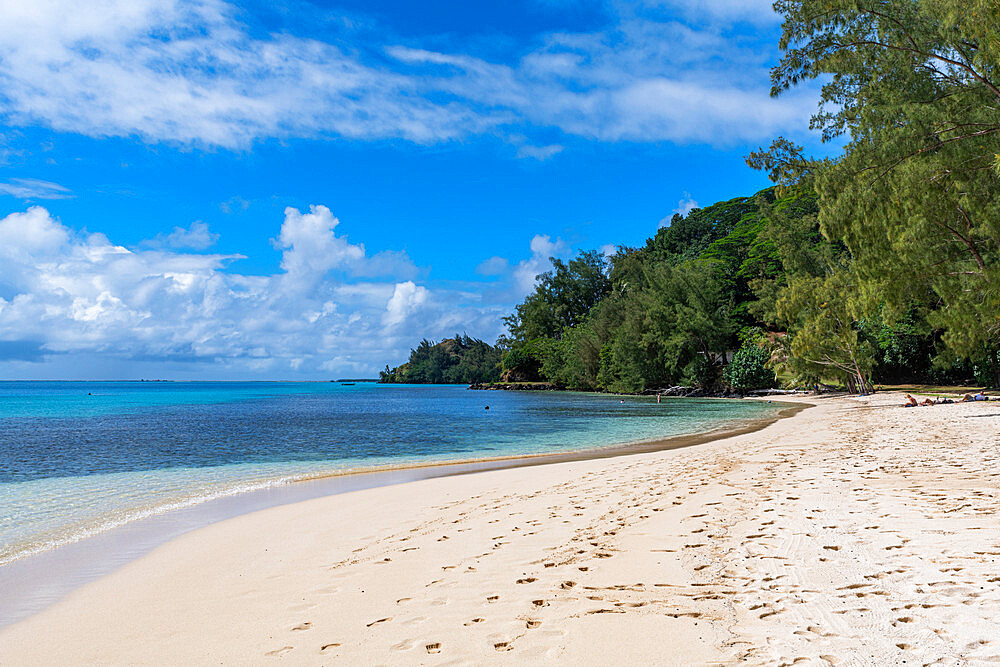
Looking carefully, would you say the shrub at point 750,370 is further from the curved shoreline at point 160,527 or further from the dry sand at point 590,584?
the dry sand at point 590,584

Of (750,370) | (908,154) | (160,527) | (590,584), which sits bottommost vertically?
(160,527)

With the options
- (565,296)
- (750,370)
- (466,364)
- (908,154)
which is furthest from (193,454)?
(466,364)

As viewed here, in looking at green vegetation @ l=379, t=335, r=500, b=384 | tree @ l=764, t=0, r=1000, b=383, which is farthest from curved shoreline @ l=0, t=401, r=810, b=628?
green vegetation @ l=379, t=335, r=500, b=384

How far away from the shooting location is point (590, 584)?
15.2ft

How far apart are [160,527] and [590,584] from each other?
300 inches

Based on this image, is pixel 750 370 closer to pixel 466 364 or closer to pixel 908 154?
pixel 908 154

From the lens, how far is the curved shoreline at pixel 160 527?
6.16m

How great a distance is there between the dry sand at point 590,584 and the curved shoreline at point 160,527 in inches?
15.6

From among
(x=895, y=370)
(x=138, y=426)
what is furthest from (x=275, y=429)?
(x=895, y=370)

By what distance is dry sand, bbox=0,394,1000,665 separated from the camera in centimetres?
350

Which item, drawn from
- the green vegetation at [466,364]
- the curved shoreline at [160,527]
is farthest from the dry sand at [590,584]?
the green vegetation at [466,364]

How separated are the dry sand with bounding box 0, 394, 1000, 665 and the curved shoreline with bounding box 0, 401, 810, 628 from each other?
0.40 metres

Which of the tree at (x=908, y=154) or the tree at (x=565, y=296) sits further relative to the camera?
the tree at (x=565, y=296)

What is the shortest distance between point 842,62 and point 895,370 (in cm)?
4203
